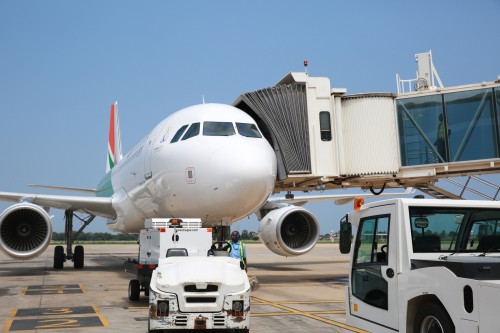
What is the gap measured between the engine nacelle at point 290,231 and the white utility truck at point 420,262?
8101 millimetres

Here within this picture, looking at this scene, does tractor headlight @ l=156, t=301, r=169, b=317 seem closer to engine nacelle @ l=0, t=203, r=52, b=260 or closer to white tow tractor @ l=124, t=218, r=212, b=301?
white tow tractor @ l=124, t=218, r=212, b=301

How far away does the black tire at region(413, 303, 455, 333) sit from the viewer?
5023 millimetres

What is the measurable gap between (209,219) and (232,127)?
2113 millimetres

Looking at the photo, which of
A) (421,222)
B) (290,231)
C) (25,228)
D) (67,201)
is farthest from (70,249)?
(421,222)

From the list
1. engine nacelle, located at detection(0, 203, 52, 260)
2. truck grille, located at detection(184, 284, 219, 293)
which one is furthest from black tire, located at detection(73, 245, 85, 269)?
truck grille, located at detection(184, 284, 219, 293)

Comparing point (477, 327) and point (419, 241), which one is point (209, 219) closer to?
point (419, 241)

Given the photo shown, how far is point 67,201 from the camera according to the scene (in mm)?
19047

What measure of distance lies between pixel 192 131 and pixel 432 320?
8.25 m

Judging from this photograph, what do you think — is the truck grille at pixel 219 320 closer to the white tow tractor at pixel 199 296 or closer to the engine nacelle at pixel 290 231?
the white tow tractor at pixel 199 296

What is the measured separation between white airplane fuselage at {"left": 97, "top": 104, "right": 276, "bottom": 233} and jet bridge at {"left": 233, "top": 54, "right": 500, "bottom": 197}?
128cm

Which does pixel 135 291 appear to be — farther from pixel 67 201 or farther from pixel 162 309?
pixel 67 201

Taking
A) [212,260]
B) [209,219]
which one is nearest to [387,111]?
[209,219]

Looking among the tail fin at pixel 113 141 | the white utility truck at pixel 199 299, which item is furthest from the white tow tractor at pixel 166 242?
the tail fin at pixel 113 141

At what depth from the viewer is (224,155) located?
11.9 metres
